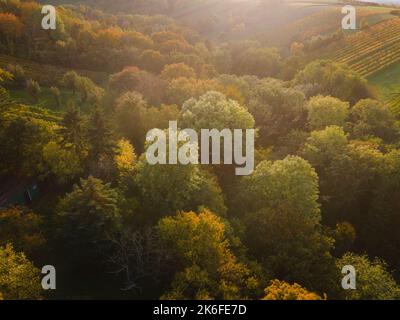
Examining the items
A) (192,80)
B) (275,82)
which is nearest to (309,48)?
(275,82)

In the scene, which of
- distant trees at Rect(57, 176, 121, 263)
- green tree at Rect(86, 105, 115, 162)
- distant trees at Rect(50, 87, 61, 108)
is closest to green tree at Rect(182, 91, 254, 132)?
green tree at Rect(86, 105, 115, 162)

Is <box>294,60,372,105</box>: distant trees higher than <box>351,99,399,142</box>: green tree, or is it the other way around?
<box>294,60,372,105</box>: distant trees

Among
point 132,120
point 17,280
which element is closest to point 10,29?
point 132,120

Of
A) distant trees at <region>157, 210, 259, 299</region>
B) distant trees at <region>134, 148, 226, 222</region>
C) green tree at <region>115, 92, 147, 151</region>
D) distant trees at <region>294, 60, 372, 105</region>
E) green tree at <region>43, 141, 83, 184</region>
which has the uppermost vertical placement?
distant trees at <region>294, 60, 372, 105</region>

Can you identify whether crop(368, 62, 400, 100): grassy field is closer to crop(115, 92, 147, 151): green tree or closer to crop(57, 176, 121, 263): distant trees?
crop(115, 92, 147, 151): green tree

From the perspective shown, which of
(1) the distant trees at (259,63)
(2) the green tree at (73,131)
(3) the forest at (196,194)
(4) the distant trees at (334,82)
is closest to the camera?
(3) the forest at (196,194)

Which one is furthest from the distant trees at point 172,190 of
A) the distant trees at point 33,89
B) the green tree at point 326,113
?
the distant trees at point 33,89

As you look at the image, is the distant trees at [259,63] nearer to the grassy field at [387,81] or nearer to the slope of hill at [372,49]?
the slope of hill at [372,49]

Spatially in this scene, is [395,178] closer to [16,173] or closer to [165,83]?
[165,83]
